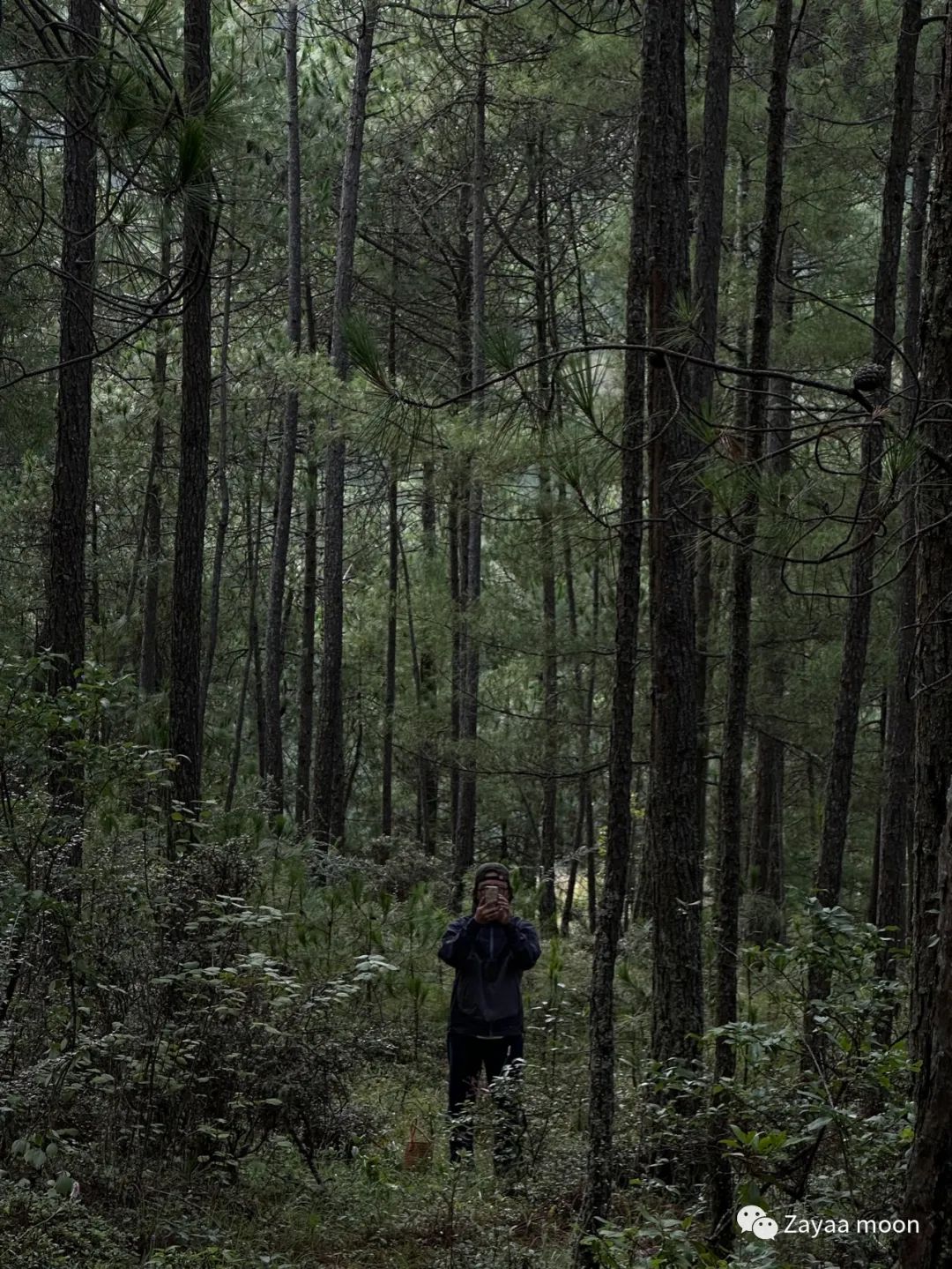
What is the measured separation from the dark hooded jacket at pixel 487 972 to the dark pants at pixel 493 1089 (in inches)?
3.2

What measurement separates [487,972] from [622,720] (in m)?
2.20

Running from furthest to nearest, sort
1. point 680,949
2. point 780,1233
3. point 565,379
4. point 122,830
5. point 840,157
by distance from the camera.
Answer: point 840,157 → point 122,830 → point 680,949 → point 565,379 → point 780,1233

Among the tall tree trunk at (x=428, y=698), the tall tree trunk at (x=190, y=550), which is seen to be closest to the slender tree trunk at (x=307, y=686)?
the tall tree trunk at (x=428, y=698)

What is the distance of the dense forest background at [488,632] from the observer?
4473 millimetres

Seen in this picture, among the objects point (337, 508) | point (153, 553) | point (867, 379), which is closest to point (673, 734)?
point (867, 379)

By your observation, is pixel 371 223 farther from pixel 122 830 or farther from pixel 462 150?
pixel 122 830

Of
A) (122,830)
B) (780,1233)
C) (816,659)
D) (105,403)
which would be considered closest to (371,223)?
(105,403)

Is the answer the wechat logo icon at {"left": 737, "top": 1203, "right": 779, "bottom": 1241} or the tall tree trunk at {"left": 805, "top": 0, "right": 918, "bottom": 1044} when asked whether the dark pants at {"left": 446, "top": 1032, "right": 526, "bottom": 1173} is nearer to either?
the wechat logo icon at {"left": 737, "top": 1203, "right": 779, "bottom": 1241}

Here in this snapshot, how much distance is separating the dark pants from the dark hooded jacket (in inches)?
3.2

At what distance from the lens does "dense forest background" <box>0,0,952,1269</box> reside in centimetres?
447

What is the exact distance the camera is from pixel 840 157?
1298 cm

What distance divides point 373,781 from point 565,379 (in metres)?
23.2

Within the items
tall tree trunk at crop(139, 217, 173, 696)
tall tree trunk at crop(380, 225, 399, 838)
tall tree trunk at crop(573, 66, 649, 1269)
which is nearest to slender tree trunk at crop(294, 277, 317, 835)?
tall tree trunk at crop(380, 225, 399, 838)

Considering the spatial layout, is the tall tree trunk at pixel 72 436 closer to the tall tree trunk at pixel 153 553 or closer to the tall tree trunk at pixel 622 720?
the tall tree trunk at pixel 622 720
